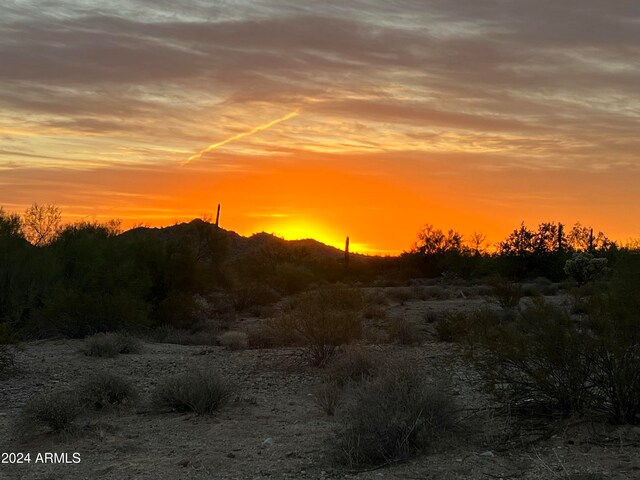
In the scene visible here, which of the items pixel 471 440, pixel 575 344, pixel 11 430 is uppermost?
pixel 575 344

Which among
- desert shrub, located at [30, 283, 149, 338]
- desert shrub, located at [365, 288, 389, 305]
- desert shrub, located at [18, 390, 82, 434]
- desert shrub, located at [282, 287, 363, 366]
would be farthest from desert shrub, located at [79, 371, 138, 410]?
desert shrub, located at [365, 288, 389, 305]

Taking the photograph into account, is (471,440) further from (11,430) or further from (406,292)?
(406,292)

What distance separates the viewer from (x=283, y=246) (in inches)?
2608

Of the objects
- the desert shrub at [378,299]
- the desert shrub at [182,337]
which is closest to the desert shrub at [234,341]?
the desert shrub at [182,337]

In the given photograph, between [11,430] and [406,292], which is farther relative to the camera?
[406,292]

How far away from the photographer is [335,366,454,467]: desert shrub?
334 inches

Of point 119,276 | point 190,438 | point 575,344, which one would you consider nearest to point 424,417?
point 575,344

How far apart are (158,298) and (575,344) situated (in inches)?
869

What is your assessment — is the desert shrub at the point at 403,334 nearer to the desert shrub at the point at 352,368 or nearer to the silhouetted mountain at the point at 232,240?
the desert shrub at the point at 352,368

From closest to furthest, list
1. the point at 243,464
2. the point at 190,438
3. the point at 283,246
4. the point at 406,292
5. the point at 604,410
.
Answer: the point at 243,464
the point at 604,410
the point at 190,438
the point at 406,292
the point at 283,246

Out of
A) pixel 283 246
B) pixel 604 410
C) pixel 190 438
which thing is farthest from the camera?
pixel 283 246

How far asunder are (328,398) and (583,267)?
31.6 metres

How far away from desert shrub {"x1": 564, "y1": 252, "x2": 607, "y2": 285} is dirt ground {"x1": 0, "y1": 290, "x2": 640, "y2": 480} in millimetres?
26940

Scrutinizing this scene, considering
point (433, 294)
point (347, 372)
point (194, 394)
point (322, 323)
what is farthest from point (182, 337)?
point (433, 294)
